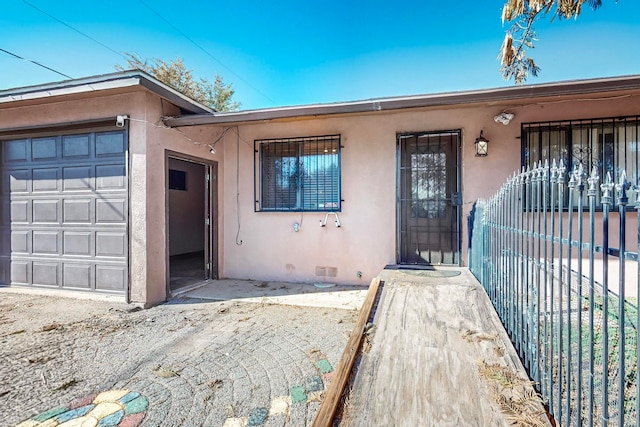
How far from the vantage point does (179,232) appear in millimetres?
9219

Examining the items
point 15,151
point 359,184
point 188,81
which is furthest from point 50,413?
point 188,81

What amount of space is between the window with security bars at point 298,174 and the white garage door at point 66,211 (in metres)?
2.35

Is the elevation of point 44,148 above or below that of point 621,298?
above

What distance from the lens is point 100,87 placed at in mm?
4445

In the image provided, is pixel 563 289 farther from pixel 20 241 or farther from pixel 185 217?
pixel 185 217

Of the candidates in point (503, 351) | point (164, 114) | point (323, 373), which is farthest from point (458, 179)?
point (164, 114)

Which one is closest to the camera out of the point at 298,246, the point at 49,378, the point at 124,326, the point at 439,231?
the point at 49,378

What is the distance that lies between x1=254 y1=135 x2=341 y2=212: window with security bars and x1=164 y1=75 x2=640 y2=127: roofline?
1040 mm

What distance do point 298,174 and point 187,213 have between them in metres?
5.14

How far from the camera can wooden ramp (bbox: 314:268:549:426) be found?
4.93 ft

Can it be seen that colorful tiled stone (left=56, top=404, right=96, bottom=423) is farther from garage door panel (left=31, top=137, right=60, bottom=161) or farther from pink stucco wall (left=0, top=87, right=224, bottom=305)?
garage door panel (left=31, top=137, right=60, bottom=161)

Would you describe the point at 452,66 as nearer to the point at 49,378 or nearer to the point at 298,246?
the point at 298,246

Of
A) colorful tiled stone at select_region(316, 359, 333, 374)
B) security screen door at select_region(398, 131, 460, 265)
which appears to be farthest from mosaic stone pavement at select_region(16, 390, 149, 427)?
security screen door at select_region(398, 131, 460, 265)

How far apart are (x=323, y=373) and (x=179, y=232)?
309 inches
